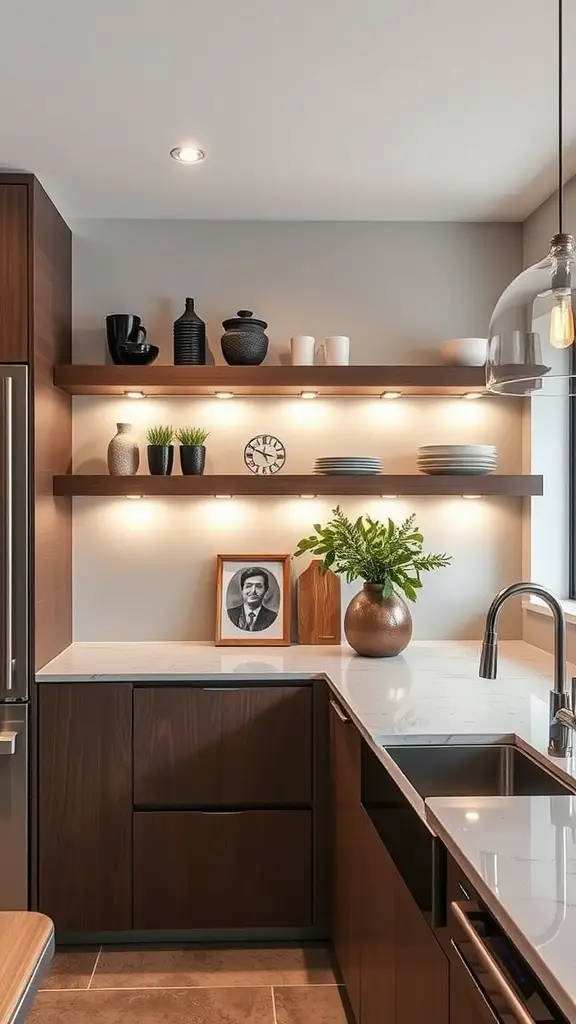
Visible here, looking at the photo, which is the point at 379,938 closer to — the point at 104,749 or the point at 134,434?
the point at 104,749

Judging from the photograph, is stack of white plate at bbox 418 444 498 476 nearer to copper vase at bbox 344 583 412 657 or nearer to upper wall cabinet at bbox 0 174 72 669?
copper vase at bbox 344 583 412 657

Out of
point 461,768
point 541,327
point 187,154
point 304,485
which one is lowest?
point 461,768

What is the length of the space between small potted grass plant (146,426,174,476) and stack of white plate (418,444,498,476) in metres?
0.99

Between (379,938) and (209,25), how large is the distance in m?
2.16

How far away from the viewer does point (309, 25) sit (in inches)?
80.4

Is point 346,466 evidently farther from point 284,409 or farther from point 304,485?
point 284,409

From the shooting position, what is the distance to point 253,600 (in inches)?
134

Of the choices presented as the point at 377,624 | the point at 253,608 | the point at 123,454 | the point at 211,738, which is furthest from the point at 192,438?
the point at 211,738

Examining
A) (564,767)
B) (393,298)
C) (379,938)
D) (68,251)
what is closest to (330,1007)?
(379,938)

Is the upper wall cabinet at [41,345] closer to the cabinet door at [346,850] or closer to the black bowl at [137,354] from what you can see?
the black bowl at [137,354]

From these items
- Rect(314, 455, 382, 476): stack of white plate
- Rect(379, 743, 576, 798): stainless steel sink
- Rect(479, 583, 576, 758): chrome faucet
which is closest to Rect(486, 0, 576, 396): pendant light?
Rect(479, 583, 576, 758): chrome faucet

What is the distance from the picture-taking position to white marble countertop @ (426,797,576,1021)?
0.97 metres

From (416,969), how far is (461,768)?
50cm

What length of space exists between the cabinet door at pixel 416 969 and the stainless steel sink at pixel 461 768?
0.98ft
